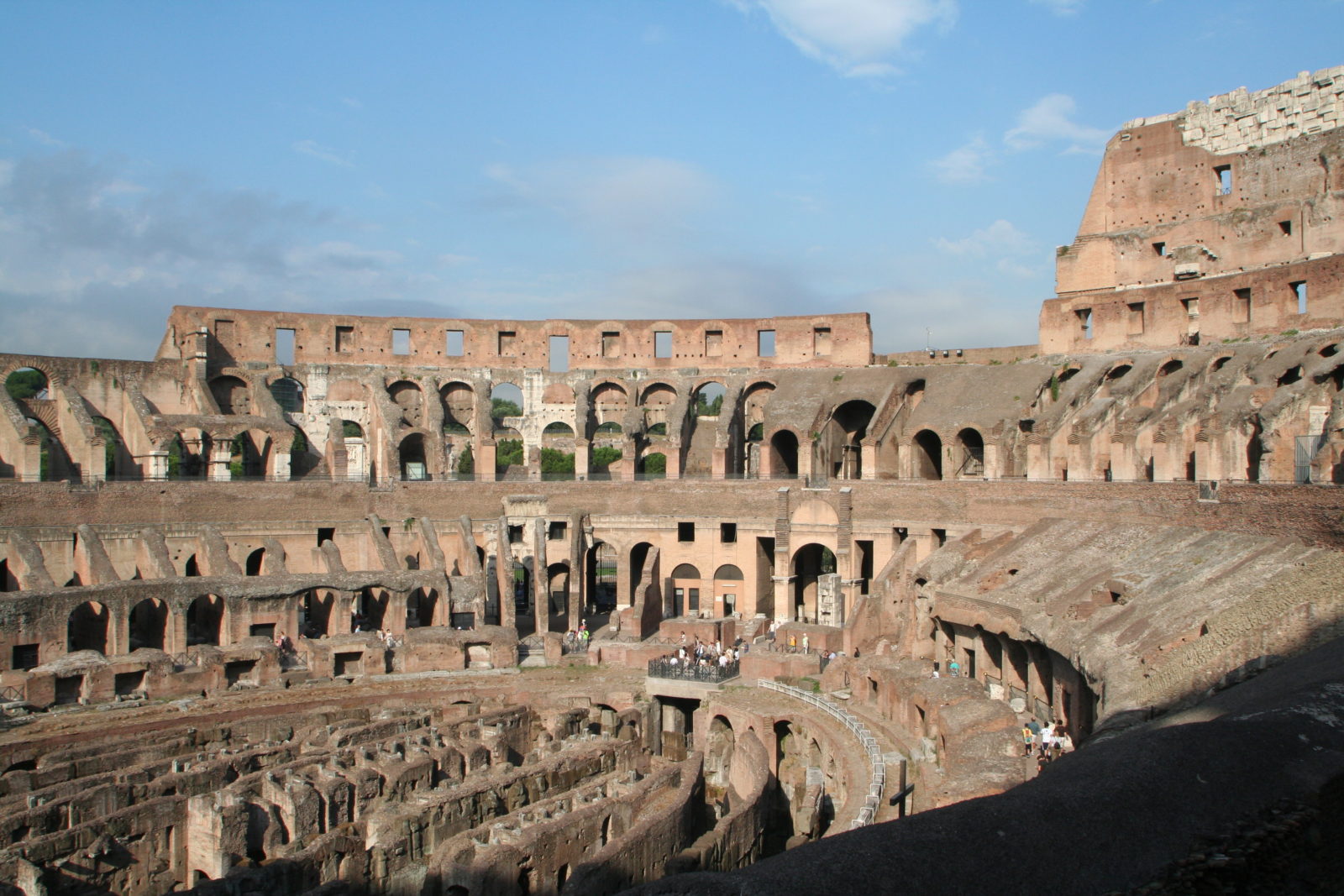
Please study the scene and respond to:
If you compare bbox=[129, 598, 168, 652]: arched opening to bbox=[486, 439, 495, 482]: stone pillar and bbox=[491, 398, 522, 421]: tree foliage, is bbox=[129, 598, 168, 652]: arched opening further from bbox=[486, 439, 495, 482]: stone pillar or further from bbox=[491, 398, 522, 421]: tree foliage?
bbox=[491, 398, 522, 421]: tree foliage

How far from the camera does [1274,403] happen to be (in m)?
27.1

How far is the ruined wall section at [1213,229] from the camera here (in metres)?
33.1

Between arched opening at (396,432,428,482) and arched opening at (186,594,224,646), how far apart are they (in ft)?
31.7

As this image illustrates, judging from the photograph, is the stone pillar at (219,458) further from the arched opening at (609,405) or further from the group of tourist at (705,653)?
the group of tourist at (705,653)

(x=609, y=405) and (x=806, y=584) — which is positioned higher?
(x=609, y=405)

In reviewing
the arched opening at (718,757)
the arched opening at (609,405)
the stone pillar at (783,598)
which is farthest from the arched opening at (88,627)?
the arched opening at (609,405)

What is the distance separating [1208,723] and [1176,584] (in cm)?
1037

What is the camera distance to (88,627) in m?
29.5

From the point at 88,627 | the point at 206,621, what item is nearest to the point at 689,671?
the point at 206,621

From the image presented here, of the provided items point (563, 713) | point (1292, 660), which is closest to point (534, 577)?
point (563, 713)

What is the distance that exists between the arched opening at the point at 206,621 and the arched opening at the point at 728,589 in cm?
1620

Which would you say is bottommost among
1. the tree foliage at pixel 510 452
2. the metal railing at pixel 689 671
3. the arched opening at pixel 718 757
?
the arched opening at pixel 718 757

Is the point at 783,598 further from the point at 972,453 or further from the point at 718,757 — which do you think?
the point at 718,757

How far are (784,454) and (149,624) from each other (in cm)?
2274
